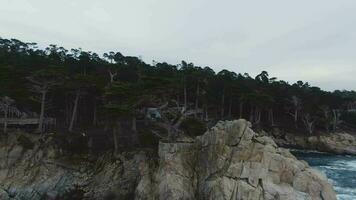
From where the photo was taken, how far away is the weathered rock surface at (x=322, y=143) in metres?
75.4

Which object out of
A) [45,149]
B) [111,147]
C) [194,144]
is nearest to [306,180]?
[194,144]

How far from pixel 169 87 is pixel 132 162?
26.7ft

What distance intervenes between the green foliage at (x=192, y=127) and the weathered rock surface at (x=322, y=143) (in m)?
33.6

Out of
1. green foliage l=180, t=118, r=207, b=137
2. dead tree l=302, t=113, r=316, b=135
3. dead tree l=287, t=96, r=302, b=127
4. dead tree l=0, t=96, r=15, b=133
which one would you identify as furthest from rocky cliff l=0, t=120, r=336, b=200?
dead tree l=302, t=113, r=316, b=135

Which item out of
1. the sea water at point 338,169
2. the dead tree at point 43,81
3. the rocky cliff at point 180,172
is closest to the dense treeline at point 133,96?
the dead tree at point 43,81

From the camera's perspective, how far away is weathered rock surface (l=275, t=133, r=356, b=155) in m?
75.4

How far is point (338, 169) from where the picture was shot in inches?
2190

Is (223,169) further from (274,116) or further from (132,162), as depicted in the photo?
(274,116)

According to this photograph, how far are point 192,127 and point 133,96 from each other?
7.92m

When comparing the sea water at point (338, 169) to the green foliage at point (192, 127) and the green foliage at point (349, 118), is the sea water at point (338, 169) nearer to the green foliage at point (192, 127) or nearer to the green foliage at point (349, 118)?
the green foliage at point (192, 127)

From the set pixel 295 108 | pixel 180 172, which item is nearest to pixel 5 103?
pixel 180 172

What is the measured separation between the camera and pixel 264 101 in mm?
67062

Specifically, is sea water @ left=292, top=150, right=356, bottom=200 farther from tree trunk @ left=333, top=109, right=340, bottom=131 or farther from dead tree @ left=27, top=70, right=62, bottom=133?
dead tree @ left=27, top=70, right=62, bottom=133

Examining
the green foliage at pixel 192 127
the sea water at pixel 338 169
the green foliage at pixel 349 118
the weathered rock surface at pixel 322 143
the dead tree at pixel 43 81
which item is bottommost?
the sea water at pixel 338 169
